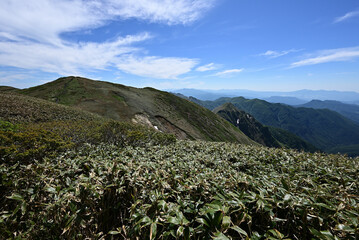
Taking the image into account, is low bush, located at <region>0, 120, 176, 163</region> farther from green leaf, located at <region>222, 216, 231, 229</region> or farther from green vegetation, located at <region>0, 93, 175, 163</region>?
green leaf, located at <region>222, 216, 231, 229</region>

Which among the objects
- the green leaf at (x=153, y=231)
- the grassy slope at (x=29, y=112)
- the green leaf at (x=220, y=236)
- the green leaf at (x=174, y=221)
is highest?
the grassy slope at (x=29, y=112)

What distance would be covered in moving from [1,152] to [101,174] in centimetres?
409

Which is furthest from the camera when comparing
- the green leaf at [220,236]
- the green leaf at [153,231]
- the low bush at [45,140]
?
the low bush at [45,140]

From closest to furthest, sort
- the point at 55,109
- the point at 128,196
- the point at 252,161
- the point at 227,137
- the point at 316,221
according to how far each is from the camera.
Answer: the point at 316,221
the point at 128,196
the point at 252,161
the point at 55,109
the point at 227,137

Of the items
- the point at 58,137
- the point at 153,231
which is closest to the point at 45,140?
the point at 58,137

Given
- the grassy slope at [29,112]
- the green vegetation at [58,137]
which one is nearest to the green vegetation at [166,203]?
the green vegetation at [58,137]

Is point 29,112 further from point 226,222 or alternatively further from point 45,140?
point 226,222

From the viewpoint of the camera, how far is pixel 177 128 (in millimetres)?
49844

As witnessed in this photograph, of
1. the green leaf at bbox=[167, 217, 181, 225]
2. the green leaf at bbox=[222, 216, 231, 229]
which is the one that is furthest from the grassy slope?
the green leaf at bbox=[222, 216, 231, 229]

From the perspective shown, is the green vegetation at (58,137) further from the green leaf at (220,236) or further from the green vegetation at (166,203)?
the green leaf at (220,236)

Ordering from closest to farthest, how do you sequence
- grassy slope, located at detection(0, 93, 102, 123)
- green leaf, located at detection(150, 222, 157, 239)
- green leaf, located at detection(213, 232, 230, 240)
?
green leaf, located at detection(213, 232, 230, 240) < green leaf, located at detection(150, 222, 157, 239) < grassy slope, located at detection(0, 93, 102, 123)

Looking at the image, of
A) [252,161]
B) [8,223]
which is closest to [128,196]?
[8,223]

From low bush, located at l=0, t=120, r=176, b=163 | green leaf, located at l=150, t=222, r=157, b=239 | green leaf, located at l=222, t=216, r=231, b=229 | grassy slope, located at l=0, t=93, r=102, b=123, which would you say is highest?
grassy slope, located at l=0, t=93, r=102, b=123

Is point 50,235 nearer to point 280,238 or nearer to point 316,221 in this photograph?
point 280,238
